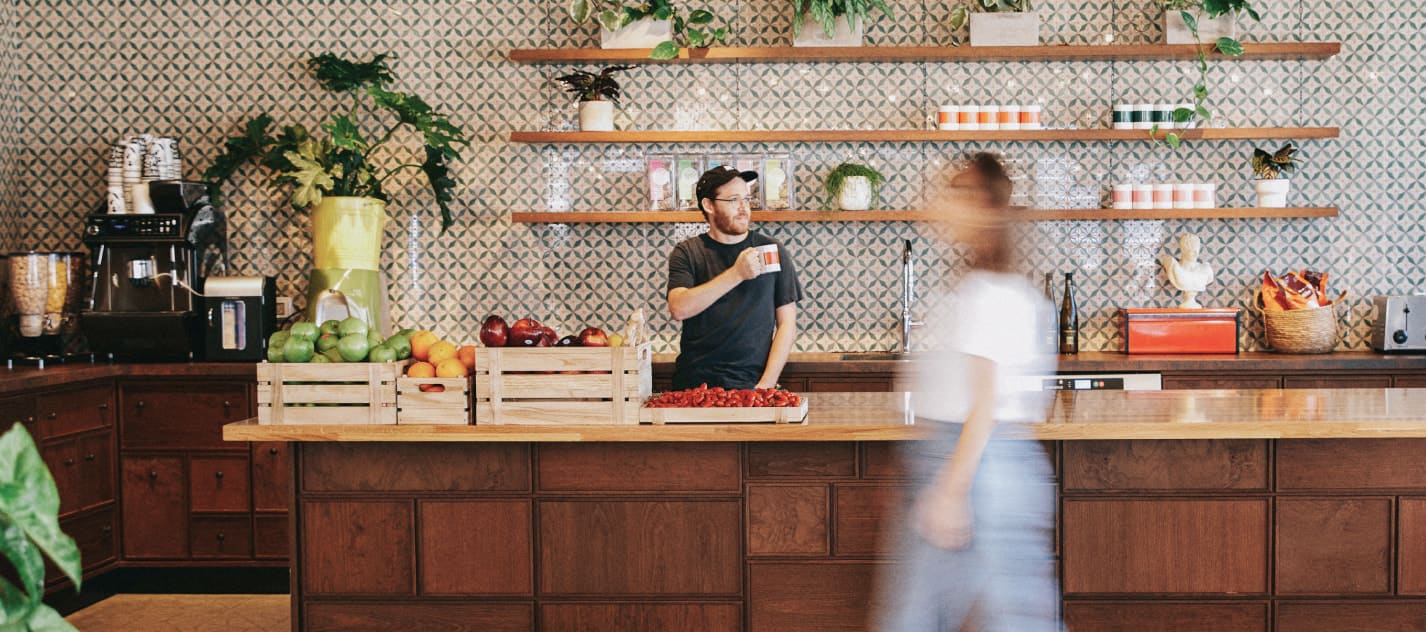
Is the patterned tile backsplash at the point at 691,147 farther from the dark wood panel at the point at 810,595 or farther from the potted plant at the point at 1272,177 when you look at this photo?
the dark wood panel at the point at 810,595

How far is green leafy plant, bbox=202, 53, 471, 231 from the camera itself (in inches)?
186

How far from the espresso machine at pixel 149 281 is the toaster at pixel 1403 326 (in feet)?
16.9

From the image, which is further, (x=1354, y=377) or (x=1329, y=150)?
(x=1329, y=150)

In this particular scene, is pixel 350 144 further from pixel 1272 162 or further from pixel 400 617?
pixel 1272 162

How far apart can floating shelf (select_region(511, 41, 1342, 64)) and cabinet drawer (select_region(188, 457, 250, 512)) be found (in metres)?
2.15

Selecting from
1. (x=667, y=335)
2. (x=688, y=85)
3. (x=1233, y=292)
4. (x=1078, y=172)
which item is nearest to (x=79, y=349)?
(x=667, y=335)

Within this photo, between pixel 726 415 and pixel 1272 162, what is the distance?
3.39m

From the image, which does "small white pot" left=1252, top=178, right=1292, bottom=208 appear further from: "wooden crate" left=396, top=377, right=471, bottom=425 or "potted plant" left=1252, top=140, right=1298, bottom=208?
"wooden crate" left=396, top=377, right=471, bottom=425

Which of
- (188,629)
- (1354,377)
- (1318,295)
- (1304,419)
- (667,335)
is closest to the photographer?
(1304,419)

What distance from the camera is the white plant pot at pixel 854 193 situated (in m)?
4.93

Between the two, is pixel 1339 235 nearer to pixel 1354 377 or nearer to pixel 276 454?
pixel 1354 377

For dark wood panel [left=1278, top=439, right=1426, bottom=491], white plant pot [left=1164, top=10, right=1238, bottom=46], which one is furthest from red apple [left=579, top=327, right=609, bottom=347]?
white plant pot [left=1164, top=10, right=1238, bottom=46]

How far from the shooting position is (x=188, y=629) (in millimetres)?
4070

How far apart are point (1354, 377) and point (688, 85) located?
313cm
